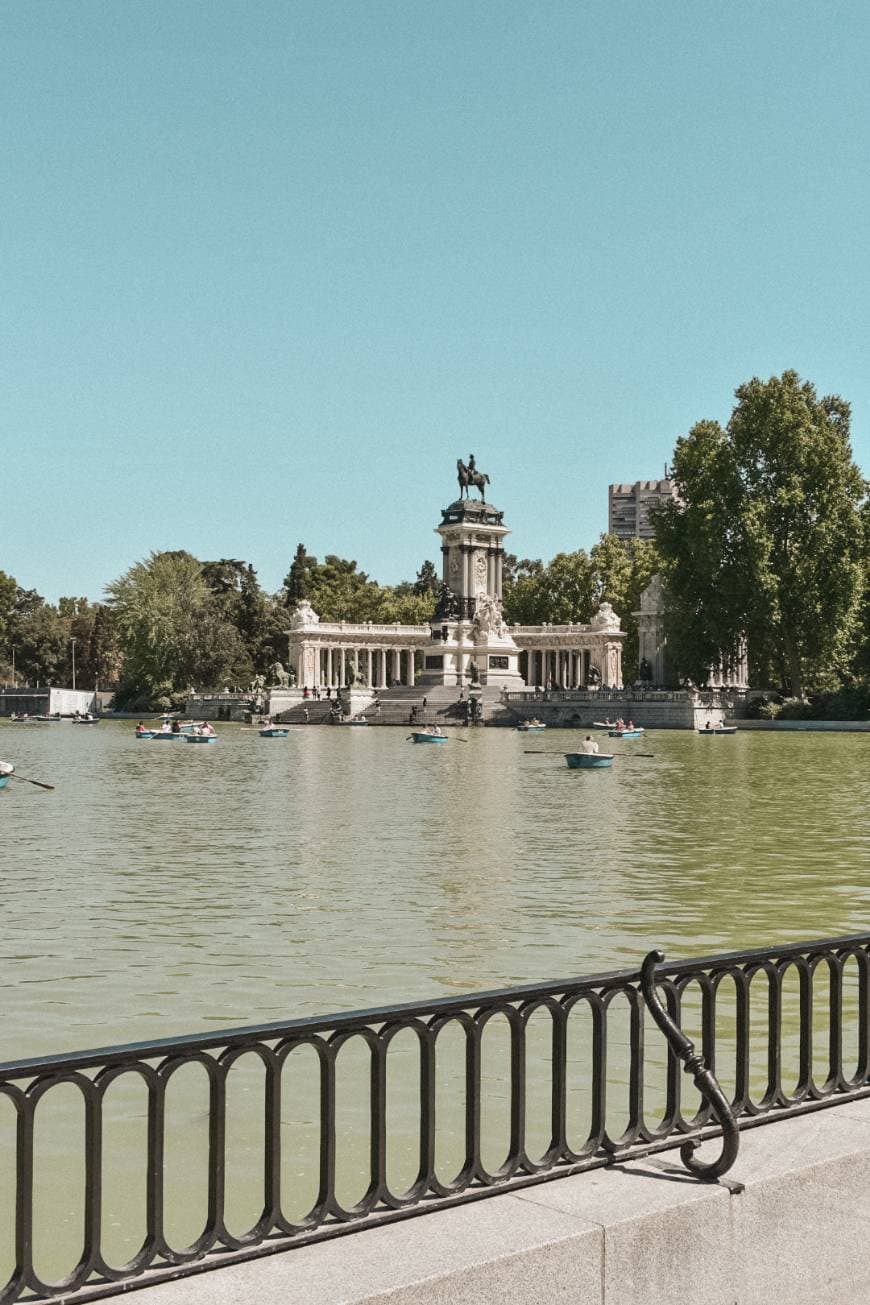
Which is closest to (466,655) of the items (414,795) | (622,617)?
(622,617)

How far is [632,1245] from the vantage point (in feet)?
14.8

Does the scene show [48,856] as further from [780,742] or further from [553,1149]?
[780,742]

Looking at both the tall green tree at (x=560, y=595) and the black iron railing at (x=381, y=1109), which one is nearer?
the black iron railing at (x=381, y=1109)

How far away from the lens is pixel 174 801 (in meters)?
31.7

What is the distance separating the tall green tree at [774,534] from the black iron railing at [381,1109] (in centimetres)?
6384

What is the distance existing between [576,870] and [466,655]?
8380cm

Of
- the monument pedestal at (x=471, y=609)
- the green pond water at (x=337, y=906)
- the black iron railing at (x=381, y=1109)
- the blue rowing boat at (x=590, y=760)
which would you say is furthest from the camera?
the monument pedestal at (x=471, y=609)

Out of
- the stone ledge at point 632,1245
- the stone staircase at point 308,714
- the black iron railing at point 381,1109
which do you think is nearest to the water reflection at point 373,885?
the black iron railing at point 381,1109

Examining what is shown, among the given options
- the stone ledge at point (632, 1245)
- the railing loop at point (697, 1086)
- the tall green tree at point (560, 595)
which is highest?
the tall green tree at point (560, 595)

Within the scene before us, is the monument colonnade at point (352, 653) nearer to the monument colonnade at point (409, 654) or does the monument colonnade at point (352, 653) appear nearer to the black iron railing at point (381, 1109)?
the monument colonnade at point (409, 654)

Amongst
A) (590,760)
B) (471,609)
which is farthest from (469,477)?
(590,760)

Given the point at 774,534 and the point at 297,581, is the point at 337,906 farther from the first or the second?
the point at 297,581

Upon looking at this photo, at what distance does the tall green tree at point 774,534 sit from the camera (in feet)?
236

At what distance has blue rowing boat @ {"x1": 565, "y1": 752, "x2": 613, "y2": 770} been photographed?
4300cm
